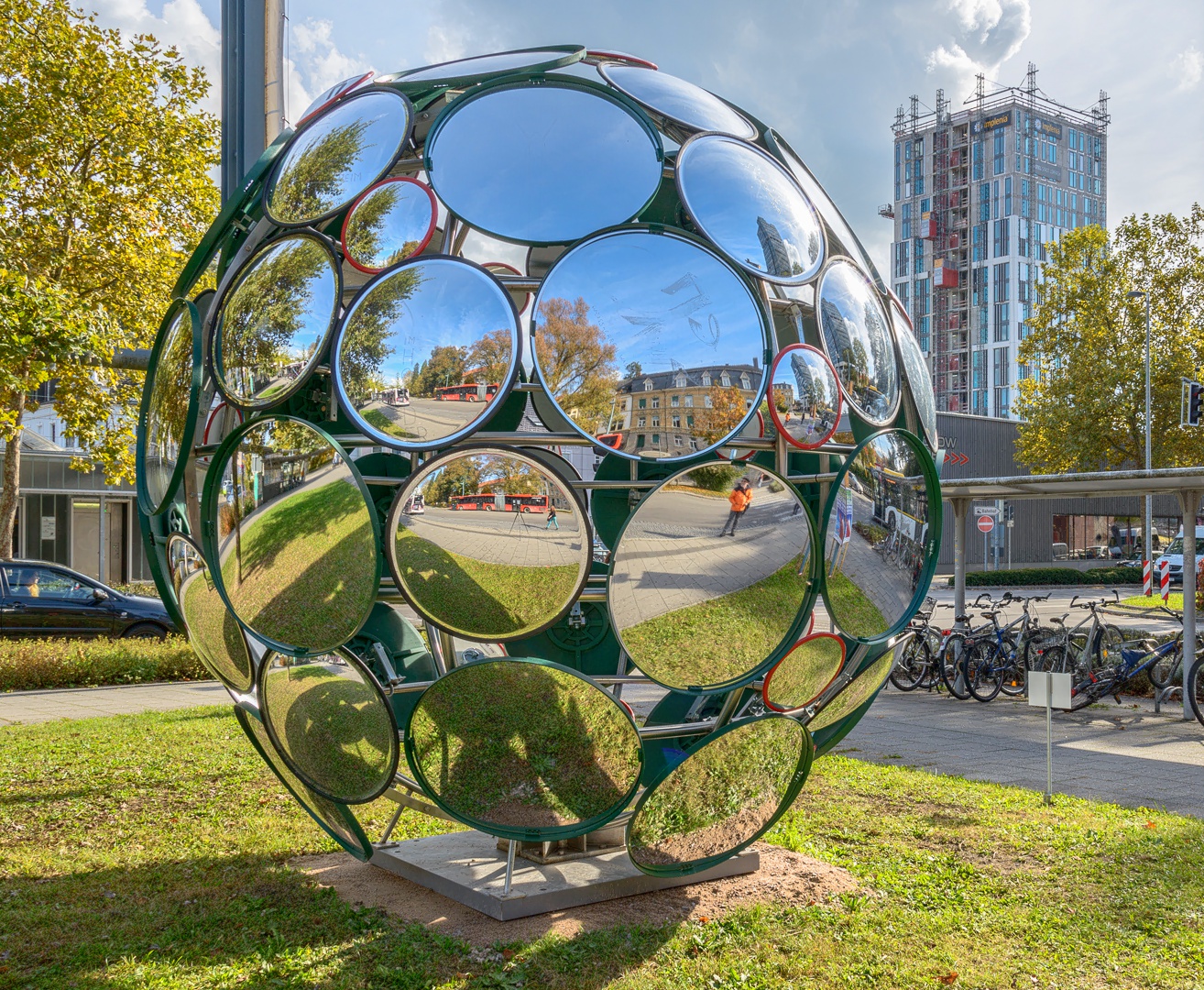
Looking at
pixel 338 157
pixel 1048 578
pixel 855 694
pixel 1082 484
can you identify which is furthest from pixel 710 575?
pixel 1048 578

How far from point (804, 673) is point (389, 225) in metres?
2.49

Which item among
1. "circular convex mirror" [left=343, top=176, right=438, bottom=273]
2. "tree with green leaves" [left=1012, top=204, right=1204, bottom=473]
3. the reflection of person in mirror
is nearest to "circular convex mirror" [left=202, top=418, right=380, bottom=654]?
"circular convex mirror" [left=343, top=176, right=438, bottom=273]

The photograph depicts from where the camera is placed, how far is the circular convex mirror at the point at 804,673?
4.44 metres

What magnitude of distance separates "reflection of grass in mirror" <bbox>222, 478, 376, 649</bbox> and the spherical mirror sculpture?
12 millimetres

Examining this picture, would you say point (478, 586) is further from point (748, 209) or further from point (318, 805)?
point (748, 209)

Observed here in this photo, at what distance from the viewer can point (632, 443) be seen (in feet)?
12.9

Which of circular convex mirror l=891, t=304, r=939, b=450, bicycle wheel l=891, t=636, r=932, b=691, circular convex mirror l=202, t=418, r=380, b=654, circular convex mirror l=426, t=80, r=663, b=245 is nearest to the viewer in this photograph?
circular convex mirror l=202, t=418, r=380, b=654

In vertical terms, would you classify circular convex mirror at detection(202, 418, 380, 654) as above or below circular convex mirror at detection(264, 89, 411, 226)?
below

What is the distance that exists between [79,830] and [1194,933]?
625cm

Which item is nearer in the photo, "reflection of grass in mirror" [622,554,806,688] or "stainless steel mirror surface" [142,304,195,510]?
"reflection of grass in mirror" [622,554,806,688]

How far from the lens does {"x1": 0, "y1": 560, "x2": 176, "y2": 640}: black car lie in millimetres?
15500

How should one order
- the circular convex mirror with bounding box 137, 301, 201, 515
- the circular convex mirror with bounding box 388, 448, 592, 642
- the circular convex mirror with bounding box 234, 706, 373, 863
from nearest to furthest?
the circular convex mirror with bounding box 388, 448, 592, 642 → the circular convex mirror with bounding box 137, 301, 201, 515 → the circular convex mirror with bounding box 234, 706, 373, 863

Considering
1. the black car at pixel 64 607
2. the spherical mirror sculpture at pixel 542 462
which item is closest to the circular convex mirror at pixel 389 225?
the spherical mirror sculpture at pixel 542 462

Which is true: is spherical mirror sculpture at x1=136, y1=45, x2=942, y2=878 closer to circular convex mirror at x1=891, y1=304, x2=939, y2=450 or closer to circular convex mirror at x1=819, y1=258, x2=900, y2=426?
circular convex mirror at x1=819, y1=258, x2=900, y2=426
